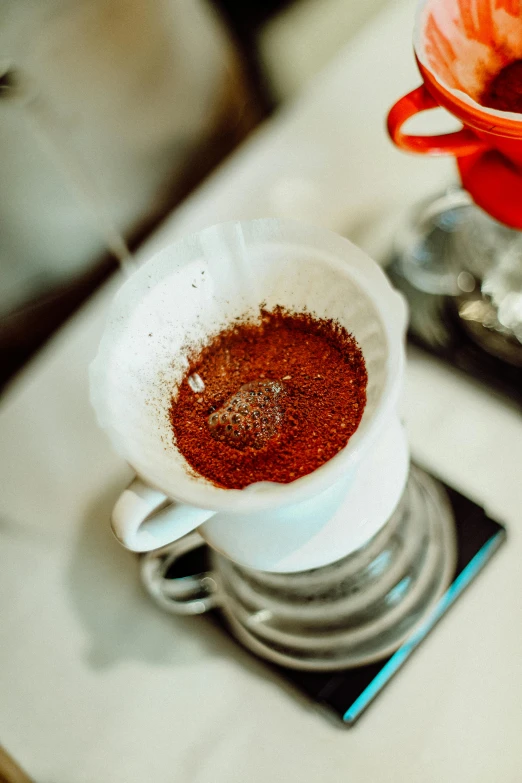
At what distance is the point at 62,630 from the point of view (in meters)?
0.51

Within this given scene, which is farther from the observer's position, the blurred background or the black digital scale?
the blurred background

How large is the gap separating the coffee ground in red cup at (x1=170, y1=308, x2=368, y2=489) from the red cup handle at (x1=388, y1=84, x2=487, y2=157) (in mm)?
152

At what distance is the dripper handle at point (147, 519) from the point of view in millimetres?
336

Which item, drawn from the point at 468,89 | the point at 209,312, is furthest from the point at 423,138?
the point at 209,312

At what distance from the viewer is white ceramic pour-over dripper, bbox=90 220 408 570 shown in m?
0.34

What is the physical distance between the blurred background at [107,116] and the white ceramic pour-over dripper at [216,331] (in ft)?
1.51

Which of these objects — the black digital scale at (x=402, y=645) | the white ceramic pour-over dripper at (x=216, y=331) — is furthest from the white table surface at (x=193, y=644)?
the white ceramic pour-over dripper at (x=216, y=331)

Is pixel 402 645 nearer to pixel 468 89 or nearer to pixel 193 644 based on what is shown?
pixel 193 644

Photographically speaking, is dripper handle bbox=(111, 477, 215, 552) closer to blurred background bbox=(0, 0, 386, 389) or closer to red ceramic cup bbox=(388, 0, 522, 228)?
red ceramic cup bbox=(388, 0, 522, 228)

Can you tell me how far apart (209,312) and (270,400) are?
0.06 metres

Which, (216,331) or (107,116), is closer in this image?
(216,331)

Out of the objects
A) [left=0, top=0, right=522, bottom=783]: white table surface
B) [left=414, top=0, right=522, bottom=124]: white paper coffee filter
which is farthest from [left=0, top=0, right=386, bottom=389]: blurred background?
[left=414, top=0, right=522, bottom=124]: white paper coffee filter

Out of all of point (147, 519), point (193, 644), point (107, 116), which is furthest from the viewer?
point (107, 116)

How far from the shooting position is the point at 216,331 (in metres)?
0.40
